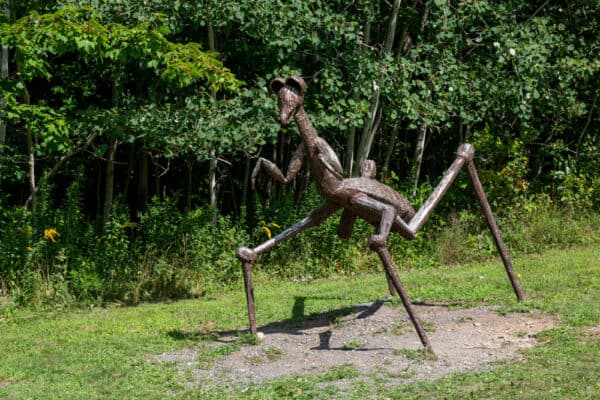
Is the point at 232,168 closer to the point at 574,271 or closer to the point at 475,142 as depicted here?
the point at 475,142

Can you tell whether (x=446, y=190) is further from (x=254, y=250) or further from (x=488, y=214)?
(x=254, y=250)

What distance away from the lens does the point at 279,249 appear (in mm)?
10625

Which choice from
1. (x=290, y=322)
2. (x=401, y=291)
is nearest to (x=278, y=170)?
(x=401, y=291)

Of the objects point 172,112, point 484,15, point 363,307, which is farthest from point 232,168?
point 363,307

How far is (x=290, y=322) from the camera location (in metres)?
7.85

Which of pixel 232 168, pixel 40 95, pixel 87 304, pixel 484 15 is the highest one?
pixel 484 15

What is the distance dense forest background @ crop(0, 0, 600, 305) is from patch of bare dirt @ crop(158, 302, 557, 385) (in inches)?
110

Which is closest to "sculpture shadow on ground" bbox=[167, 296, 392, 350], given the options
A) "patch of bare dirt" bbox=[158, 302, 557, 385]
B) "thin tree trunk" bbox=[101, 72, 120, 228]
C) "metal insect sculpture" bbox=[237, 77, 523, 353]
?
"patch of bare dirt" bbox=[158, 302, 557, 385]

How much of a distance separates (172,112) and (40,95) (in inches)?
120

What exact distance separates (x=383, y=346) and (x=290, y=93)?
213 centimetres

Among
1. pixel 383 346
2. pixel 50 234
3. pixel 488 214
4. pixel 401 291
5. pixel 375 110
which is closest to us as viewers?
pixel 401 291

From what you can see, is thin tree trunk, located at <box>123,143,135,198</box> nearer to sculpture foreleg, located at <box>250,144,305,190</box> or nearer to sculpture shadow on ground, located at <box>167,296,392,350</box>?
sculpture shadow on ground, located at <box>167,296,392,350</box>

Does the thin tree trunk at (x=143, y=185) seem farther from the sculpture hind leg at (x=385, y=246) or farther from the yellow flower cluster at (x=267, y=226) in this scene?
the sculpture hind leg at (x=385, y=246)

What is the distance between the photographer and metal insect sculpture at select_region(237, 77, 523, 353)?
646 centimetres
